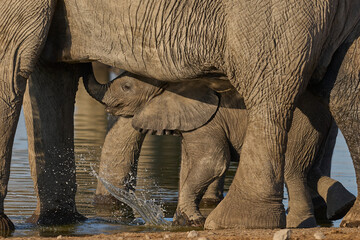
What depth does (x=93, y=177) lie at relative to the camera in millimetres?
11539

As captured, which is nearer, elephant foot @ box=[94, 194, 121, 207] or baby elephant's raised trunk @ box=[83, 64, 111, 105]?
baby elephant's raised trunk @ box=[83, 64, 111, 105]

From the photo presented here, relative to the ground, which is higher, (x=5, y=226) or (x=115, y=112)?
(x=115, y=112)

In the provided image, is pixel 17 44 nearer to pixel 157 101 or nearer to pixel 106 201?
pixel 157 101

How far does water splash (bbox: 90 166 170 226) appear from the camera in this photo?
932 cm

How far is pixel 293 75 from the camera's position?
8.31m

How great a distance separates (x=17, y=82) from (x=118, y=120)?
198 centimetres

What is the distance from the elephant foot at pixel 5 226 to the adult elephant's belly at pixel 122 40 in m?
1.32

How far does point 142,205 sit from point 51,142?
2.95 feet

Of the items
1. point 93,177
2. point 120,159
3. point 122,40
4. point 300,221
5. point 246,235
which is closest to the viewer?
point 246,235

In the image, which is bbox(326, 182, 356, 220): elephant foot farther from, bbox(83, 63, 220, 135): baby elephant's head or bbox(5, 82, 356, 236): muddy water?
bbox(83, 63, 220, 135): baby elephant's head

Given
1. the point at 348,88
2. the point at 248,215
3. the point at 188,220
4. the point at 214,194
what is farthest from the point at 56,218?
the point at 348,88

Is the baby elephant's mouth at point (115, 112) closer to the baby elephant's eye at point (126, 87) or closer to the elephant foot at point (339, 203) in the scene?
the baby elephant's eye at point (126, 87)

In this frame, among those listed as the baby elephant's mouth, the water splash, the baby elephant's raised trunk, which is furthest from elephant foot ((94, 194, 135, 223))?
the baby elephant's raised trunk

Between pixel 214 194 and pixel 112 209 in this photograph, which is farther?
pixel 214 194
